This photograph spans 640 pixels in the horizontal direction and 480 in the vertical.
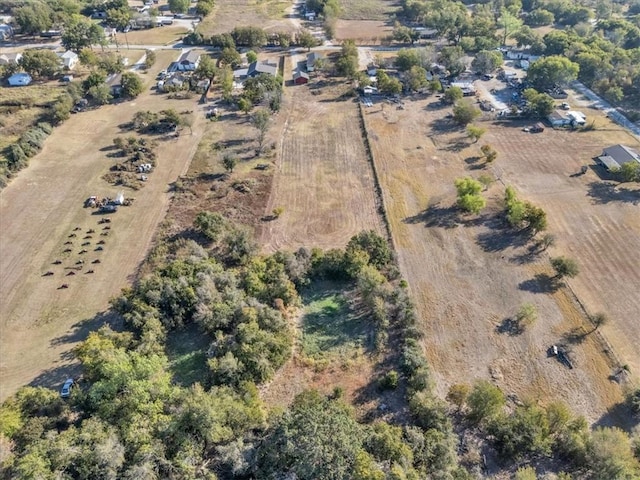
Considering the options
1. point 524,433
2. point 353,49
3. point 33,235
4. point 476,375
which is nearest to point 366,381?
point 476,375

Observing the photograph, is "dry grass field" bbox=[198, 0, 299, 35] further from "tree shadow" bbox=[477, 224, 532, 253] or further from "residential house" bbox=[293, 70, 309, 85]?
"tree shadow" bbox=[477, 224, 532, 253]

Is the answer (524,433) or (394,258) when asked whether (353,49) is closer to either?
(394,258)

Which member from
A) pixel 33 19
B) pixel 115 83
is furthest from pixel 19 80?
pixel 33 19

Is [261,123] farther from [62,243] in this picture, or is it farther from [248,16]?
[248,16]

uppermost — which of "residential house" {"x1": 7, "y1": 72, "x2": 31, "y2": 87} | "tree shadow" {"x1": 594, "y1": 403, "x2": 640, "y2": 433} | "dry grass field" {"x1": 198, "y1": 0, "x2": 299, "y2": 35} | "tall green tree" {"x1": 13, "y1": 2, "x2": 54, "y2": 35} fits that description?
"tall green tree" {"x1": 13, "y1": 2, "x2": 54, "y2": 35}

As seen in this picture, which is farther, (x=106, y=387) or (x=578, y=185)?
(x=578, y=185)

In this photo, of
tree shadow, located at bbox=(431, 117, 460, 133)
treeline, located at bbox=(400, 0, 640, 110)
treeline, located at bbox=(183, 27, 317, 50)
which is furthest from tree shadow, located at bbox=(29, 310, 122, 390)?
treeline, located at bbox=(400, 0, 640, 110)
